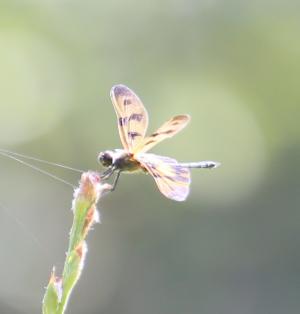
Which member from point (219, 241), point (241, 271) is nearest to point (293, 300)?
point (241, 271)

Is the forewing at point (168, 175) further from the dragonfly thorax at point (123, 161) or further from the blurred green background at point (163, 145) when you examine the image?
the blurred green background at point (163, 145)

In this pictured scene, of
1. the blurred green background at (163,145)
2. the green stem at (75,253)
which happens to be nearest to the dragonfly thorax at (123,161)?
the green stem at (75,253)

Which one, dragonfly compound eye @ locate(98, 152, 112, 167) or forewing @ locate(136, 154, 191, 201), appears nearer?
forewing @ locate(136, 154, 191, 201)

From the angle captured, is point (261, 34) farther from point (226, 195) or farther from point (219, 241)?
point (219, 241)

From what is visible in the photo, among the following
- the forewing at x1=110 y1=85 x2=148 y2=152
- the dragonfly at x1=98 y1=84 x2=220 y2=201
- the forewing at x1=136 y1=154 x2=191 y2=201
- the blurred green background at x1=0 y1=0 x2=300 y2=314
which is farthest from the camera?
the blurred green background at x1=0 y1=0 x2=300 y2=314

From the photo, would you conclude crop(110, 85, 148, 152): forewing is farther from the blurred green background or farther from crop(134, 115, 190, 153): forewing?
the blurred green background

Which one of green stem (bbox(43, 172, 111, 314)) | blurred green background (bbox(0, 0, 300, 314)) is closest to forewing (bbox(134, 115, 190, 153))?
green stem (bbox(43, 172, 111, 314))

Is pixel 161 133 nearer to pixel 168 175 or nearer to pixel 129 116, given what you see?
pixel 129 116

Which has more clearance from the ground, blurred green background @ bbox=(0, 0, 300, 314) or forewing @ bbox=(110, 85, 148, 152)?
blurred green background @ bbox=(0, 0, 300, 314)
